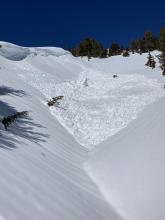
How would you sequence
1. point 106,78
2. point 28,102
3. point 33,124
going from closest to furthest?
point 33,124 → point 28,102 → point 106,78

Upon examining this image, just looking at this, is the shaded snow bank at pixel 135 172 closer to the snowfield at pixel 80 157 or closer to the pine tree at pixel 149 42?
the snowfield at pixel 80 157

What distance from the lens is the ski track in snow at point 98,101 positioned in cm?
1923

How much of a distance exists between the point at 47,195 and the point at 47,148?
4.42 m

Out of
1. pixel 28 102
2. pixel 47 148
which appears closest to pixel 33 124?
pixel 47 148

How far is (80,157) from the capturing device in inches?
579

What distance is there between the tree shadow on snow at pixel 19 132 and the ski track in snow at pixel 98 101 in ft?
11.1

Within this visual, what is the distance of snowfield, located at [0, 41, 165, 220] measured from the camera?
816 centimetres

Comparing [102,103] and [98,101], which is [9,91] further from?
[98,101]

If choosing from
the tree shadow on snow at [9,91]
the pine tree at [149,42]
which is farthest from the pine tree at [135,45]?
the tree shadow on snow at [9,91]

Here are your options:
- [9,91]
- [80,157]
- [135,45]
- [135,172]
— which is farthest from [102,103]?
[135,45]

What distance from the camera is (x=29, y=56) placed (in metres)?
36.2

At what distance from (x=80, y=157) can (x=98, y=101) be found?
10.0m

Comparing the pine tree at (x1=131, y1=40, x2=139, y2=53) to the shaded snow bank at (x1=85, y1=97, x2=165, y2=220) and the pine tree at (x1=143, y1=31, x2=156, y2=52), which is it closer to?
the pine tree at (x1=143, y1=31, x2=156, y2=52)

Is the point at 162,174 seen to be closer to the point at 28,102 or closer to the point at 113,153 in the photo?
the point at 113,153
